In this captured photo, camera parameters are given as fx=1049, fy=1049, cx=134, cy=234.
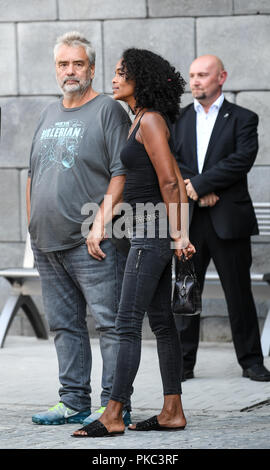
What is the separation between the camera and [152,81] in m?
4.94

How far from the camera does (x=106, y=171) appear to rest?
17.0ft

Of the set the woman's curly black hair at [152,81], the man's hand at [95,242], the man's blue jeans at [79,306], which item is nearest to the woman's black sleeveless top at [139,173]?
the woman's curly black hair at [152,81]

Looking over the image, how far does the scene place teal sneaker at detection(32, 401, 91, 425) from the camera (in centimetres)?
518

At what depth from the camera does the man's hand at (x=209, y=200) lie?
661cm

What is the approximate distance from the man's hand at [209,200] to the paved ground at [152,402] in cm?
111

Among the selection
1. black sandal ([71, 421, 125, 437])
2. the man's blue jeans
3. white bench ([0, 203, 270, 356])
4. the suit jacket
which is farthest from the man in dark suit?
black sandal ([71, 421, 125, 437])

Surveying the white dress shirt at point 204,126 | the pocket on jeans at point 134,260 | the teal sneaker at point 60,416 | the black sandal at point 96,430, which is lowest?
the teal sneaker at point 60,416

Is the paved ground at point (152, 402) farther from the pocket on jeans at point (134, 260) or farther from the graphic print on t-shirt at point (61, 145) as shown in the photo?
the graphic print on t-shirt at point (61, 145)

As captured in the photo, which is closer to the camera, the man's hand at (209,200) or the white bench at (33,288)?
the man's hand at (209,200)

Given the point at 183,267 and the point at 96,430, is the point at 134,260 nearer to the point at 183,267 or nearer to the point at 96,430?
the point at 183,267

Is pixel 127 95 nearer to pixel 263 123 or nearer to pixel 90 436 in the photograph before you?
pixel 90 436

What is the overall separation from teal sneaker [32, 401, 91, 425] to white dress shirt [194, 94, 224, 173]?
2085 millimetres
